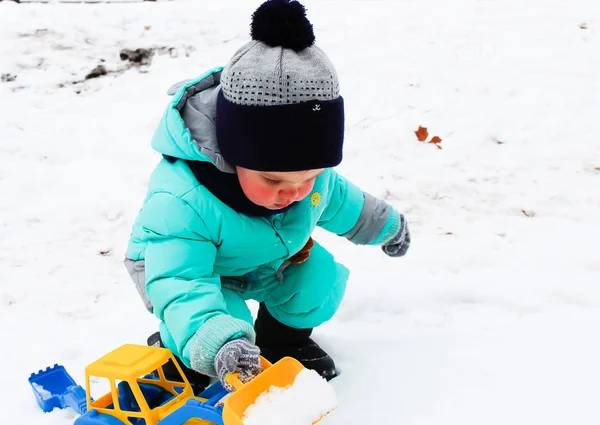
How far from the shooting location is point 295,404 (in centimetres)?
126

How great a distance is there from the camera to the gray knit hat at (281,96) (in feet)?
4.41

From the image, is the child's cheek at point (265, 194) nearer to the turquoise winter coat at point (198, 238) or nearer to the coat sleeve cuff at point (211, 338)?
the turquoise winter coat at point (198, 238)

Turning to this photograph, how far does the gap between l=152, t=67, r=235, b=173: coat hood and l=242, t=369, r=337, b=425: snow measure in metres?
0.53

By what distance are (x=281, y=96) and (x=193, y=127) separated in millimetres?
299

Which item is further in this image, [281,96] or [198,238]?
[198,238]

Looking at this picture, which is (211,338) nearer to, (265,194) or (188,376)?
(265,194)

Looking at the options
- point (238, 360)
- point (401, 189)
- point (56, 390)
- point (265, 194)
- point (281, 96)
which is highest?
point (281, 96)

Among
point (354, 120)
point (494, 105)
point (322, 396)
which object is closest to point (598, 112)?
point (494, 105)

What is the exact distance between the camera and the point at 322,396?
1.28 metres

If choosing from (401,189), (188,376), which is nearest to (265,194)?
(188,376)

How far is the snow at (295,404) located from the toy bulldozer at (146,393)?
0.02 meters

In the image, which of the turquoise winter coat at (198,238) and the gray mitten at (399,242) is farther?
the gray mitten at (399,242)

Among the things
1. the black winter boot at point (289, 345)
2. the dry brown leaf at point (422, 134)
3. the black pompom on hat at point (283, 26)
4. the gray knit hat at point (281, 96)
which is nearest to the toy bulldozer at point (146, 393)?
the black winter boot at point (289, 345)

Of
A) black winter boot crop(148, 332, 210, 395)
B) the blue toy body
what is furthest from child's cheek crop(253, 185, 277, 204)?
the blue toy body
